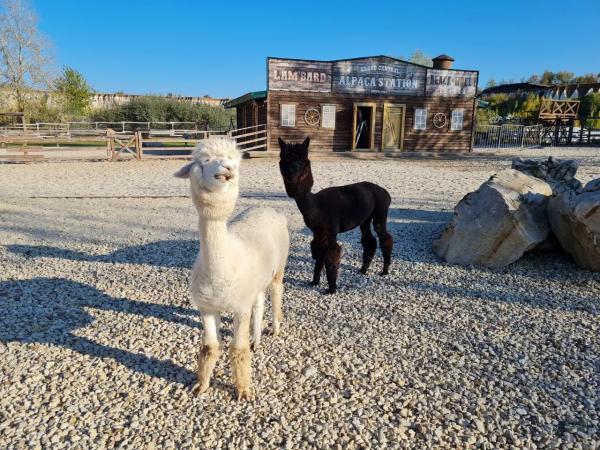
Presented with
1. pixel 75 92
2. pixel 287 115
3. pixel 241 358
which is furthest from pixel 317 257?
pixel 75 92

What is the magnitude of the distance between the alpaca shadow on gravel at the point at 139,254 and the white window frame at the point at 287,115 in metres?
13.5

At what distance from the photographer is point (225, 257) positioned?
2.51 meters

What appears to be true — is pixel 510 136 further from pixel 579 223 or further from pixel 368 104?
pixel 579 223

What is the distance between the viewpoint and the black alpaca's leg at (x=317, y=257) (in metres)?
4.54

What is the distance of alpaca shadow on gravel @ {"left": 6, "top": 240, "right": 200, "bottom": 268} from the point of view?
18.9ft

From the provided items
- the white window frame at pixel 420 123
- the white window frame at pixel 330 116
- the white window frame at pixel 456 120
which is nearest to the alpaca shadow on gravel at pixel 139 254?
the white window frame at pixel 330 116

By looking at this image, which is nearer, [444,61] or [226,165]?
[226,165]

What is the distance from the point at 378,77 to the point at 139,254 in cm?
1659

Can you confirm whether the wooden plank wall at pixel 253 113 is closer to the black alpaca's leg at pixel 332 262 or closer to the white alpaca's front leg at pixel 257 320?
the black alpaca's leg at pixel 332 262

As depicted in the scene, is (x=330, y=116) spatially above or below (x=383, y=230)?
above

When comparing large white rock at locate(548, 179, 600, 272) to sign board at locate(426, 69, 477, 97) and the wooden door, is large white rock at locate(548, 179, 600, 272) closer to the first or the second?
the wooden door

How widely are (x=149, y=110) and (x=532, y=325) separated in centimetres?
3620

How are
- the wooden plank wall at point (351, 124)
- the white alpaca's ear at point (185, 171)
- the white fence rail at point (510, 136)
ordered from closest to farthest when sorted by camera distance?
the white alpaca's ear at point (185, 171) → the wooden plank wall at point (351, 124) → the white fence rail at point (510, 136)

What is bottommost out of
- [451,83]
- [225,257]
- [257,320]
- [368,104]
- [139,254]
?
[139,254]
